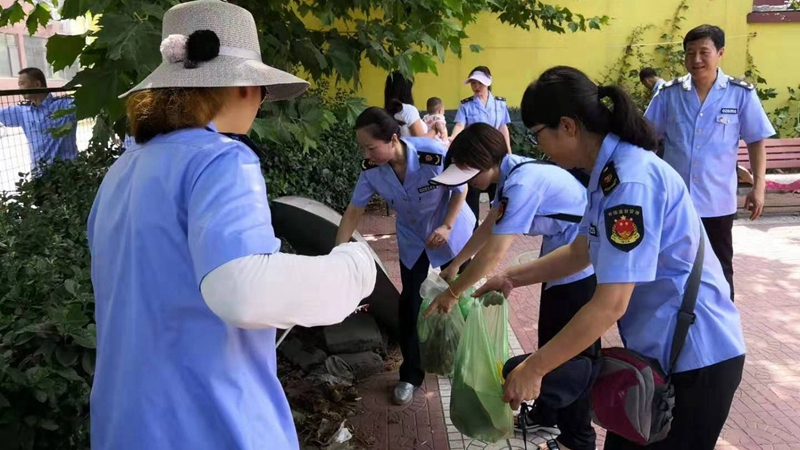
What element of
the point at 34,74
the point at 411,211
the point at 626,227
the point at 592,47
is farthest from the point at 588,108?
the point at 592,47

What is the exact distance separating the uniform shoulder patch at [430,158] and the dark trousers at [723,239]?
1825 mm

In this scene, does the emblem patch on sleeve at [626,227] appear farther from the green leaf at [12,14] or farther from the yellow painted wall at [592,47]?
the yellow painted wall at [592,47]

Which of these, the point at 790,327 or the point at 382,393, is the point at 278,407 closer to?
the point at 382,393

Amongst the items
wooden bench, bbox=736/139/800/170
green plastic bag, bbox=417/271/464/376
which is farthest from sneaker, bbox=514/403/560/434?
wooden bench, bbox=736/139/800/170

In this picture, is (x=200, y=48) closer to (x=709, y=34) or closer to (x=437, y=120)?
(x=709, y=34)

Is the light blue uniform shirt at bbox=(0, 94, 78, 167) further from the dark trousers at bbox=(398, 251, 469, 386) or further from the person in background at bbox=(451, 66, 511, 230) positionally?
the person in background at bbox=(451, 66, 511, 230)

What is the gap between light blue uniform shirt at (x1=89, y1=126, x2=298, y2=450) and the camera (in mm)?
1175

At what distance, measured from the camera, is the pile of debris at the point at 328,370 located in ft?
11.0

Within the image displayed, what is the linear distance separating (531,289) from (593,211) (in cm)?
366

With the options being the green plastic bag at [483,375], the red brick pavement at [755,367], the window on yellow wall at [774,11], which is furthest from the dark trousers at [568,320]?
the window on yellow wall at [774,11]

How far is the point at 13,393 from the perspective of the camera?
163cm

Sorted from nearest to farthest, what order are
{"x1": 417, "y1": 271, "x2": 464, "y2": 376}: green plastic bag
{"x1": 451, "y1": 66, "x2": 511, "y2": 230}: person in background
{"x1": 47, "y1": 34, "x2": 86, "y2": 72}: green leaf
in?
{"x1": 47, "y1": 34, "x2": 86, "y2": 72}: green leaf → {"x1": 417, "y1": 271, "x2": 464, "y2": 376}: green plastic bag → {"x1": 451, "y1": 66, "x2": 511, "y2": 230}: person in background

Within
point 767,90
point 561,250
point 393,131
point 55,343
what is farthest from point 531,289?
point 767,90

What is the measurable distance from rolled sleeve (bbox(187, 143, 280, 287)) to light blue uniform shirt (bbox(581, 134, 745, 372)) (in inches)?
35.3
